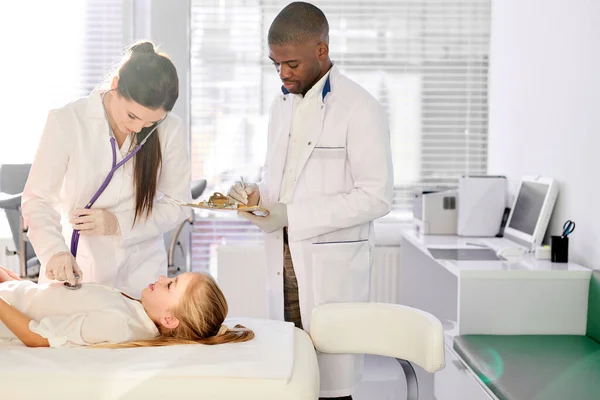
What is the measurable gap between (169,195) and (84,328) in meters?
0.60

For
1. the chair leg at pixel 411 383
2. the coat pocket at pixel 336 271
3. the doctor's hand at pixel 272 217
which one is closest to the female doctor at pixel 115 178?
the doctor's hand at pixel 272 217

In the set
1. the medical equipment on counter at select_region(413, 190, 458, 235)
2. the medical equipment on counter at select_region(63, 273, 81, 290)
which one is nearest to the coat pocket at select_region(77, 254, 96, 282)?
the medical equipment on counter at select_region(63, 273, 81, 290)

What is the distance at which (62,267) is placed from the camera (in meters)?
2.00

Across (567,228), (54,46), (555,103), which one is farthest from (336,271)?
(54,46)

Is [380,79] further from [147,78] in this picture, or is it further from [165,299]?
[165,299]

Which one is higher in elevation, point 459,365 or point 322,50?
point 322,50

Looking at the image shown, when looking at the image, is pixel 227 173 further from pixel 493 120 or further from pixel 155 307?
pixel 155 307

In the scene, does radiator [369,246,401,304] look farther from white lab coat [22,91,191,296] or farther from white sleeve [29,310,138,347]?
white sleeve [29,310,138,347]

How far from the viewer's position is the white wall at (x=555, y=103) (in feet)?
9.73

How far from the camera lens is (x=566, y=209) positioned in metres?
3.20

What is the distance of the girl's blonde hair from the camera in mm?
1911

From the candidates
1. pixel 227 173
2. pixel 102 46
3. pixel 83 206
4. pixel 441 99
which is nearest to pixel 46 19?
pixel 102 46

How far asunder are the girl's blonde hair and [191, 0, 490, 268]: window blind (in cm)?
251

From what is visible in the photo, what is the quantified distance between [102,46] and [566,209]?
2.91m
